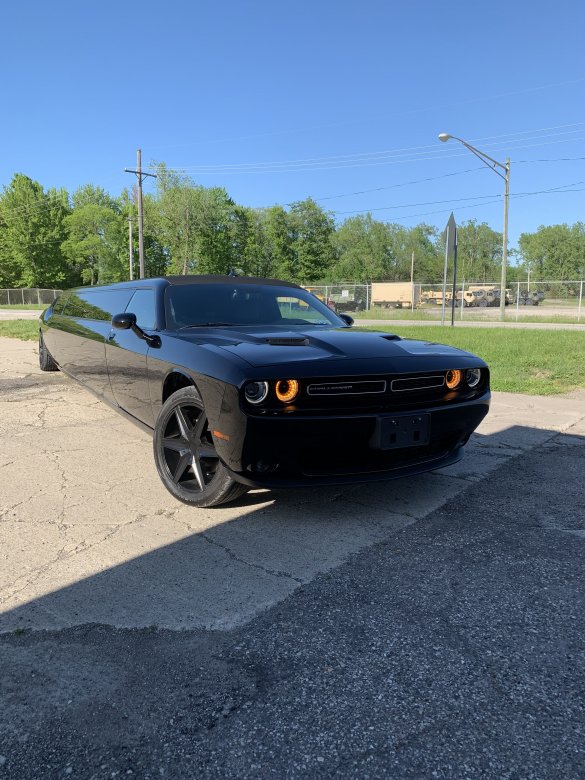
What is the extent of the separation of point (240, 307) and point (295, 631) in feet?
8.99

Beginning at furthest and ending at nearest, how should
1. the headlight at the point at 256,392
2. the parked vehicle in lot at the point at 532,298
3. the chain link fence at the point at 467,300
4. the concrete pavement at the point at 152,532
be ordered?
the parked vehicle in lot at the point at 532,298, the chain link fence at the point at 467,300, the headlight at the point at 256,392, the concrete pavement at the point at 152,532

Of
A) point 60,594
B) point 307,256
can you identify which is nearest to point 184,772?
point 60,594

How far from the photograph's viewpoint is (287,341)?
11.2ft

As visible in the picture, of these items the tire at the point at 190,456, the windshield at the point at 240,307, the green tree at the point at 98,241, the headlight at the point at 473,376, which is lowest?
the tire at the point at 190,456

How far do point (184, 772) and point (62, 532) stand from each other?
1902 millimetres

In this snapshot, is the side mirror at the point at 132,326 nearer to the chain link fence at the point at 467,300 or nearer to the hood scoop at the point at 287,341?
the hood scoop at the point at 287,341

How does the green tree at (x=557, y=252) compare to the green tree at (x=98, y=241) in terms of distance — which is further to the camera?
the green tree at (x=557, y=252)

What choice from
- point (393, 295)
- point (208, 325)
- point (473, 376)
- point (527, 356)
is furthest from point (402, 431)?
point (393, 295)

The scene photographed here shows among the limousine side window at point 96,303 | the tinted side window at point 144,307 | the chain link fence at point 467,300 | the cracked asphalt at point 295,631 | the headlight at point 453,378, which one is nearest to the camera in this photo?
the cracked asphalt at point 295,631

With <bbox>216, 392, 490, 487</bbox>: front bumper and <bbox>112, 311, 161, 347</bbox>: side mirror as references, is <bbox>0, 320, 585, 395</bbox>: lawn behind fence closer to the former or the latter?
<bbox>112, 311, 161, 347</bbox>: side mirror

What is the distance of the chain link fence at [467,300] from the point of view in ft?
102

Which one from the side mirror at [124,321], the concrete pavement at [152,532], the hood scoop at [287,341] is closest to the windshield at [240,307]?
the side mirror at [124,321]

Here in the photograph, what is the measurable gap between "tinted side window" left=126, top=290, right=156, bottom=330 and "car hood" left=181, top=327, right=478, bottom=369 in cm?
61

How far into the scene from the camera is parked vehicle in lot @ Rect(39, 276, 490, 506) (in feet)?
9.71
